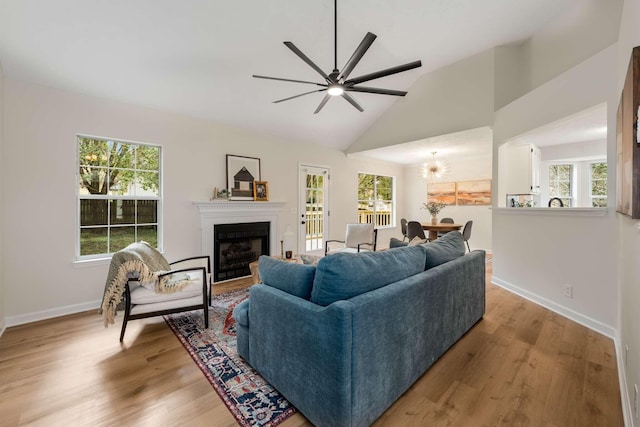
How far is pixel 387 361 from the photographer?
1.55 metres

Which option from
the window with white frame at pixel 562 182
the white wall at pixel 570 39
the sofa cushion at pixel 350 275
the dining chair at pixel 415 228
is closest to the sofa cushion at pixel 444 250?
the sofa cushion at pixel 350 275

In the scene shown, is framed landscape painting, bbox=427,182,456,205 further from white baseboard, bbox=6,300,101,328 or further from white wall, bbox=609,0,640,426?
white baseboard, bbox=6,300,101,328

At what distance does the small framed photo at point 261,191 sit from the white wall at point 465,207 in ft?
15.8

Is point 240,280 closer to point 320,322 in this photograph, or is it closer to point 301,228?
point 301,228

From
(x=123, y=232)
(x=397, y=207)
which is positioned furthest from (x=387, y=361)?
(x=397, y=207)

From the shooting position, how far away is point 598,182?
5.01 metres

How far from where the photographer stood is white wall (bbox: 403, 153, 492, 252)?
6.56 metres

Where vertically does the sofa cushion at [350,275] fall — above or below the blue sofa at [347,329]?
above

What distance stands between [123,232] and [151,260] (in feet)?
3.92

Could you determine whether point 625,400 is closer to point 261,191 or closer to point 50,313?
point 261,191

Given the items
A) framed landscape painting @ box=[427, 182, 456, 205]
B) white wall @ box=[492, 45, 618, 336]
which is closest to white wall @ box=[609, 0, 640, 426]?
white wall @ box=[492, 45, 618, 336]

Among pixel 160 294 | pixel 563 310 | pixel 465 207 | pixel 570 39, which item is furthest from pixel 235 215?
pixel 465 207

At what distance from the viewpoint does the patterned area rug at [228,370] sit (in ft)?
5.28

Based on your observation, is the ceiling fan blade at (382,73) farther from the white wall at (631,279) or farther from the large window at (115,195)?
the large window at (115,195)
